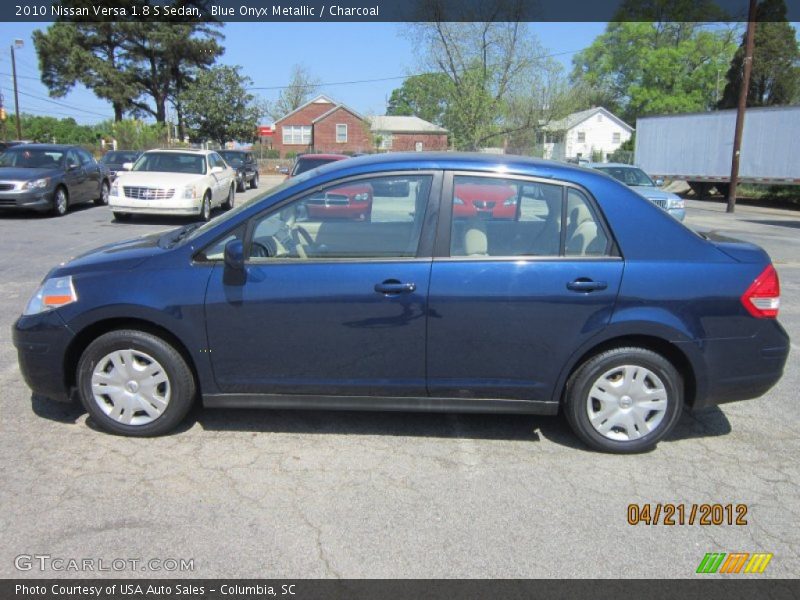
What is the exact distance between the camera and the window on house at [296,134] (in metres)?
64.5

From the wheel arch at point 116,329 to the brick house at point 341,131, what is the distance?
58.2 m

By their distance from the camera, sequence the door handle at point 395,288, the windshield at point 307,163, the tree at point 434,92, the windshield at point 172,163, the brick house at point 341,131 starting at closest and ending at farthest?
the door handle at point 395,288 < the windshield at point 307,163 < the windshield at point 172,163 < the tree at point 434,92 < the brick house at point 341,131

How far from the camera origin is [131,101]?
53.1 meters

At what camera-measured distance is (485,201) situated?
156 inches

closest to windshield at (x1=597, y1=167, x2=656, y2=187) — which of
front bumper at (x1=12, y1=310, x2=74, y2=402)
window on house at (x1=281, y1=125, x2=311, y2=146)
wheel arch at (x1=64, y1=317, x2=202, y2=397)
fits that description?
wheel arch at (x1=64, y1=317, x2=202, y2=397)

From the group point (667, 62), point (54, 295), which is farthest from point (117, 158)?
point (667, 62)

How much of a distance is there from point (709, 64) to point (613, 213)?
6887 centimetres

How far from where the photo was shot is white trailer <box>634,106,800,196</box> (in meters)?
24.0

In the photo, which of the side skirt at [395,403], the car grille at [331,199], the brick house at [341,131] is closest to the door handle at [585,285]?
the side skirt at [395,403]

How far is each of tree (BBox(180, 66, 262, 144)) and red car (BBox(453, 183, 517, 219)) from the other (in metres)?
44.6

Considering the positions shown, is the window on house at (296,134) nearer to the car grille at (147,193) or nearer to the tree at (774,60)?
the tree at (774,60)

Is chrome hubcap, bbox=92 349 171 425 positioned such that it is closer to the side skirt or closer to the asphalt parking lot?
the asphalt parking lot

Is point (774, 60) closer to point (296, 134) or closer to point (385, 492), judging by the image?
point (296, 134)

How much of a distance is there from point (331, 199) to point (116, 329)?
4.94 feet
